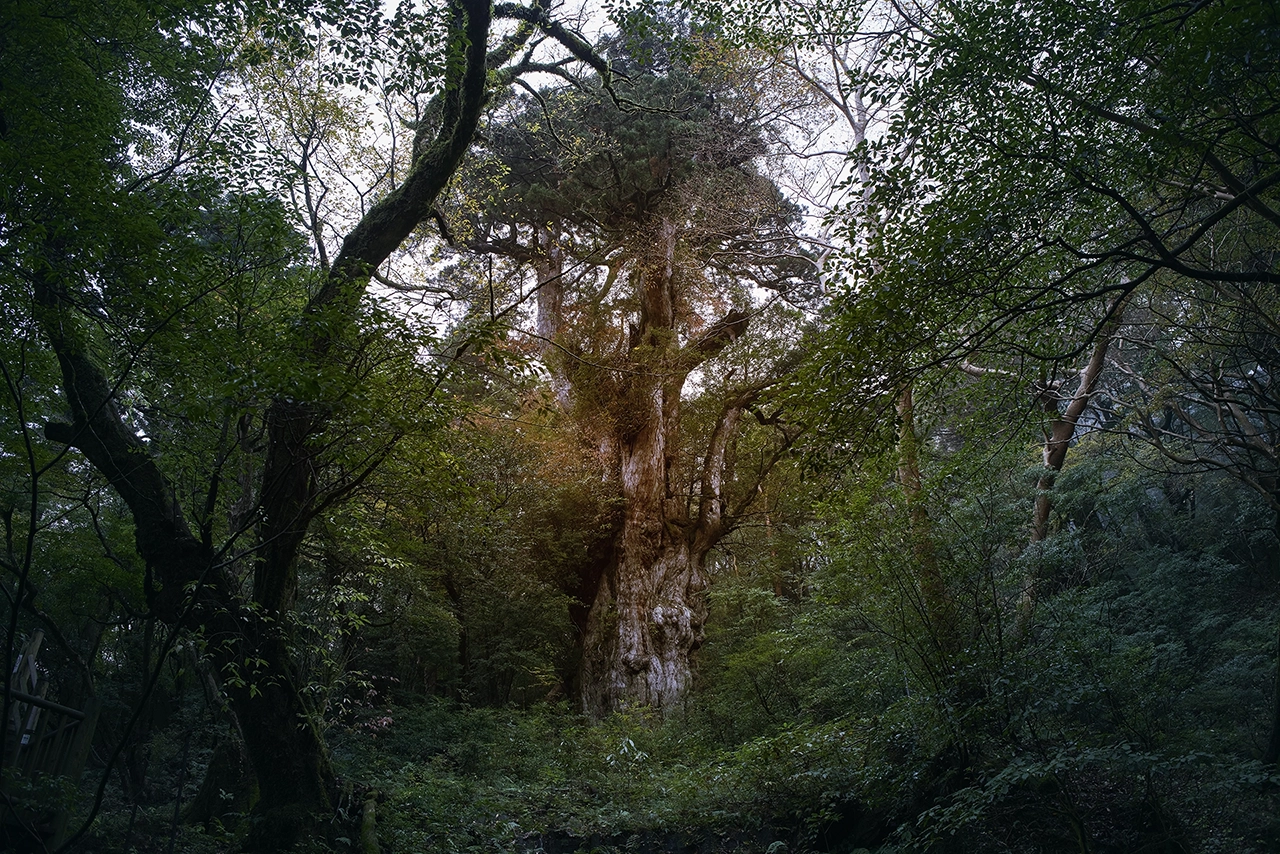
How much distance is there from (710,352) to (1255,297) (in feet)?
28.7

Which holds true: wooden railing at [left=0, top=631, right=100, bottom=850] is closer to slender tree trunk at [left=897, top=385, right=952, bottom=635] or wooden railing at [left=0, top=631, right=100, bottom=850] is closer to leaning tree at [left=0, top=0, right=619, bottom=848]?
leaning tree at [left=0, top=0, right=619, bottom=848]

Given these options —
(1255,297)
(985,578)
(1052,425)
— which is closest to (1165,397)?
(1052,425)

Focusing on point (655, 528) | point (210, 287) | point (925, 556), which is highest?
point (655, 528)

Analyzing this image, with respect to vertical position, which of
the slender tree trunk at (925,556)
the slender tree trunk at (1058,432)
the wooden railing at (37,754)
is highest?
the slender tree trunk at (1058,432)

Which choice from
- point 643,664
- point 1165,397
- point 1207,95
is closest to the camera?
point 1207,95

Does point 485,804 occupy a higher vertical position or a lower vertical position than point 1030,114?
lower

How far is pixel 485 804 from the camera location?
6961mm

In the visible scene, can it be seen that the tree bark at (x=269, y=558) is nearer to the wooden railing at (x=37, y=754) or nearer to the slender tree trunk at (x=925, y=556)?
the wooden railing at (x=37, y=754)

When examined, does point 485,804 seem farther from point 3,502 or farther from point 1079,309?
point 1079,309

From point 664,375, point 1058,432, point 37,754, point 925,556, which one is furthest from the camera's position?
point 1058,432

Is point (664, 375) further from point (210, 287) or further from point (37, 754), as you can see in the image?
point (37, 754)

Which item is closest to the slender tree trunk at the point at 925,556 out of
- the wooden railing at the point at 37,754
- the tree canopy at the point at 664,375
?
the tree canopy at the point at 664,375

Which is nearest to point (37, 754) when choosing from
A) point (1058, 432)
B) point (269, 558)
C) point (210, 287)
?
point (269, 558)

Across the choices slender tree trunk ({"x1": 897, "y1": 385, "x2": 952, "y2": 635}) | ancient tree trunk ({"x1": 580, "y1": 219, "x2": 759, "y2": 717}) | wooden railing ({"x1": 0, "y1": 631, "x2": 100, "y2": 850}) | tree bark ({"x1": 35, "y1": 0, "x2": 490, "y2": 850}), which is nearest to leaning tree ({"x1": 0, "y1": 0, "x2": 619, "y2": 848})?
tree bark ({"x1": 35, "y1": 0, "x2": 490, "y2": 850})
